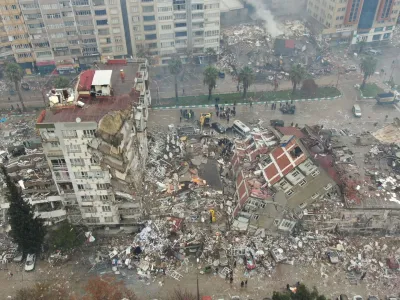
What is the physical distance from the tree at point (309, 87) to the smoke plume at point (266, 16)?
2804cm

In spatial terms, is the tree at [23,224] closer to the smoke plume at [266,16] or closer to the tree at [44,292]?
the tree at [44,292]

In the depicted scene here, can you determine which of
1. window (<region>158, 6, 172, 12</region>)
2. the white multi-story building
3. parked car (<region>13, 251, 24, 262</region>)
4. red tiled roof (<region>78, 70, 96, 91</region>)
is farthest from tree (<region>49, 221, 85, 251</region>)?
window (<region>158, 6, 172, 12</region>)

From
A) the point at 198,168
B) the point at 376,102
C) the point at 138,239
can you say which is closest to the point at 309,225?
the point at 198,168

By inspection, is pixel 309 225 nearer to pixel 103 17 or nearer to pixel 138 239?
pixel 138 239

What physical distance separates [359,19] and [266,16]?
81.6ft

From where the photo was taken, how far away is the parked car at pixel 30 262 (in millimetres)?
44875

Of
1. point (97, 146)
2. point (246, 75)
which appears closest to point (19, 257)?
point (97, 146)

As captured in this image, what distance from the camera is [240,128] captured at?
6462 cm

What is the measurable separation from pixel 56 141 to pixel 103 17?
47.8 metres

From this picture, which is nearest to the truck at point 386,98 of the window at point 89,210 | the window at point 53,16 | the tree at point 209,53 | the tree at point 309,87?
the tree at point 309,87

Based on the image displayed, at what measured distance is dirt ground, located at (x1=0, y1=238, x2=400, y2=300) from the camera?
139 feet

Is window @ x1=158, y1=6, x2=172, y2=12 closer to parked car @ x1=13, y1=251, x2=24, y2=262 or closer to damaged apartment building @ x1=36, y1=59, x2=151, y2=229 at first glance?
damaged apartment building @ x1=36, y1=59, x2=151, y2=229

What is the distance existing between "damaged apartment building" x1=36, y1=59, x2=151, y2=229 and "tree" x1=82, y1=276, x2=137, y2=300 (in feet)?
23.4

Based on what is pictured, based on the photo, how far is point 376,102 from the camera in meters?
75.5
